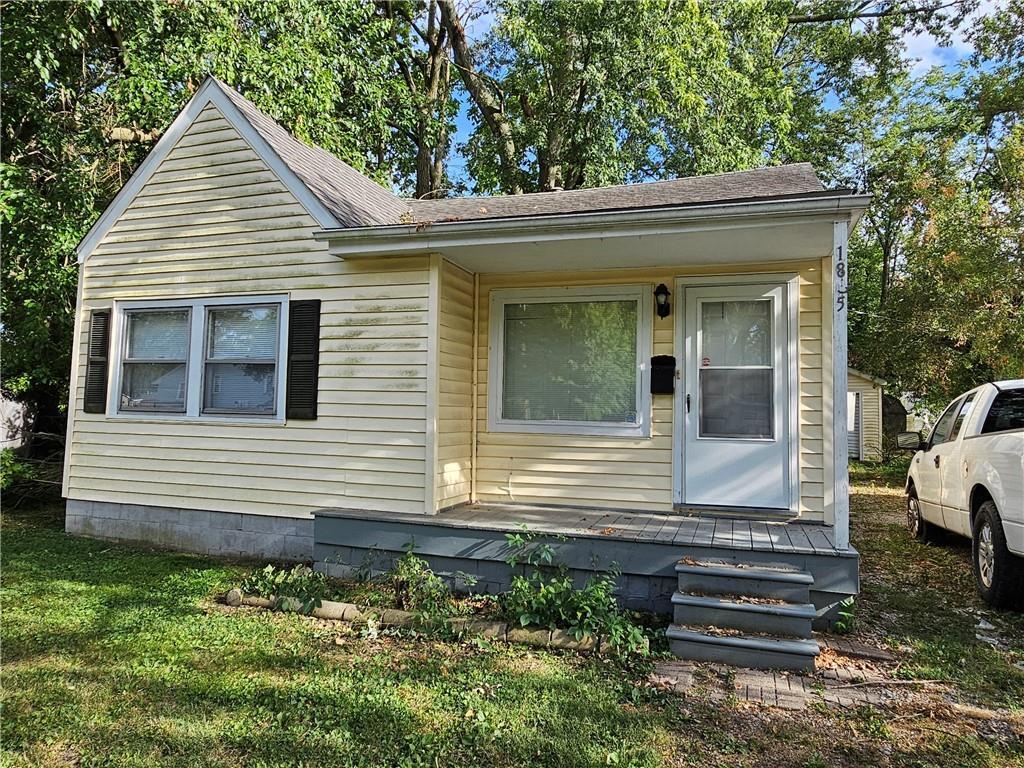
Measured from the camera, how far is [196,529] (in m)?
Result: 6.44

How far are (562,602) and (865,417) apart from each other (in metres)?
19.2

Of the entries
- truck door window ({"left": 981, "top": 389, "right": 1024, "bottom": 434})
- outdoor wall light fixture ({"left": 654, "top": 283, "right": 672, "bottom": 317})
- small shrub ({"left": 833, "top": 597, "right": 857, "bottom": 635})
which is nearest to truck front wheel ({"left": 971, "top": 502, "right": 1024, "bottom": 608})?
truck door window ({"left": 981, "top": 389, "right": 1024, "bottom": 434})

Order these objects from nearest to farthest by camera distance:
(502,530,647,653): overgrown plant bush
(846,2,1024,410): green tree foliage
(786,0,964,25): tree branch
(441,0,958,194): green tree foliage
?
(502,530,647,653): overgrown plant bush
(846,2,1024,410): green tree foliage
(441,0,958,194): green tree foliage
(786,0,964,25): tree branch

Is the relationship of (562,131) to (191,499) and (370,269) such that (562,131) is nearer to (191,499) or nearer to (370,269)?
(370,269)

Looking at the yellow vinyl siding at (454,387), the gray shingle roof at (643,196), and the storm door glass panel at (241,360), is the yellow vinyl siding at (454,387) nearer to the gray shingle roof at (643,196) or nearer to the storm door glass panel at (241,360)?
the gray shingle roof at (643,196)

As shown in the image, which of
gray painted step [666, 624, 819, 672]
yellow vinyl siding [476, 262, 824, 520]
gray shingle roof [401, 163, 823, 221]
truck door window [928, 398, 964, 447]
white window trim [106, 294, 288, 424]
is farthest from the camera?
truck door window [928, 398, 964, 447]

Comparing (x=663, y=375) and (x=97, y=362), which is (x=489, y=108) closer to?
(x=97, y=362)

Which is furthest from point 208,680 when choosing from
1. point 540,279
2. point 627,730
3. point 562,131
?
point 562,131

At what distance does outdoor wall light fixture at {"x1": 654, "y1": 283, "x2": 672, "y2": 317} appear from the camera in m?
5.78

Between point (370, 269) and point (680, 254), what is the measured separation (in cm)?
284

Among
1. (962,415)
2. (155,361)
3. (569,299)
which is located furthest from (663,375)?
(155,361)

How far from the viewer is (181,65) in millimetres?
9164

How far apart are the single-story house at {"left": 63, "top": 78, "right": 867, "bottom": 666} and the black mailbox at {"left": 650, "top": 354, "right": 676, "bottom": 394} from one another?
5 centimetres

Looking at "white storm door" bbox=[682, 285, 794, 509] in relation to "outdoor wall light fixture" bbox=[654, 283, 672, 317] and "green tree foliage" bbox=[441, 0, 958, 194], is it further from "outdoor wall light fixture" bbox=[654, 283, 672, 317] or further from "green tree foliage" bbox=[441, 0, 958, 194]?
"green tree foliage" bbox=[441, 0, 958, 194]
